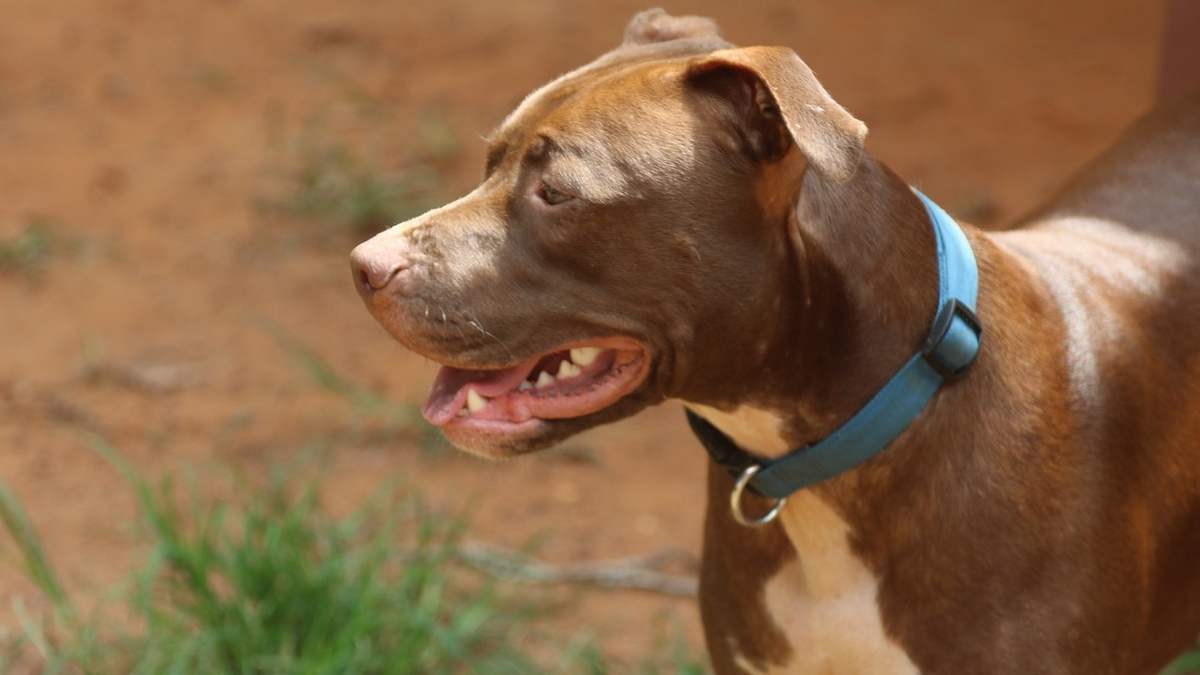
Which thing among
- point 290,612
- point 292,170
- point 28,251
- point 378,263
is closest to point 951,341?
point 378,263

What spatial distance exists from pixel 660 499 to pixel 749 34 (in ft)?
9.60

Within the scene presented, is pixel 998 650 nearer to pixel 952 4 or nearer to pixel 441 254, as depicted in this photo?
pixel 441 254

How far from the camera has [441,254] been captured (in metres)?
2.23

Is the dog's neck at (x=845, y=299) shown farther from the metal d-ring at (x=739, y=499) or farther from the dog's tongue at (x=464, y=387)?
the dog's tongue at (x=464, y=387)

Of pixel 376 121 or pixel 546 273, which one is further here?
pixel 376 121

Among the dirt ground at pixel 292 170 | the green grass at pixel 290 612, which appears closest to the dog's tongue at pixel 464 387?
the green grass at pixel 290 612

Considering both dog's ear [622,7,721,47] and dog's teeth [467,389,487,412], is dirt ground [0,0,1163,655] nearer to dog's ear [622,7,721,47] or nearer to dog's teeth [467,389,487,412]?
dog's teeth [467,389,487,412]

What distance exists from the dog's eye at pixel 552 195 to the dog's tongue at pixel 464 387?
0.88ft

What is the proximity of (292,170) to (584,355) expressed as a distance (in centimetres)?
384

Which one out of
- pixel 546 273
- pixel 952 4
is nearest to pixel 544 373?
pixel 546 273

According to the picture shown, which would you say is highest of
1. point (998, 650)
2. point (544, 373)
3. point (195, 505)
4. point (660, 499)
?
point (544, 373)

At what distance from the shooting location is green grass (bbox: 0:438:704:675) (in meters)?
3.32

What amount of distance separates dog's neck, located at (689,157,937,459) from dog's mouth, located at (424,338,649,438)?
0.19 metres

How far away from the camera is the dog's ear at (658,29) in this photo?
2.62m
